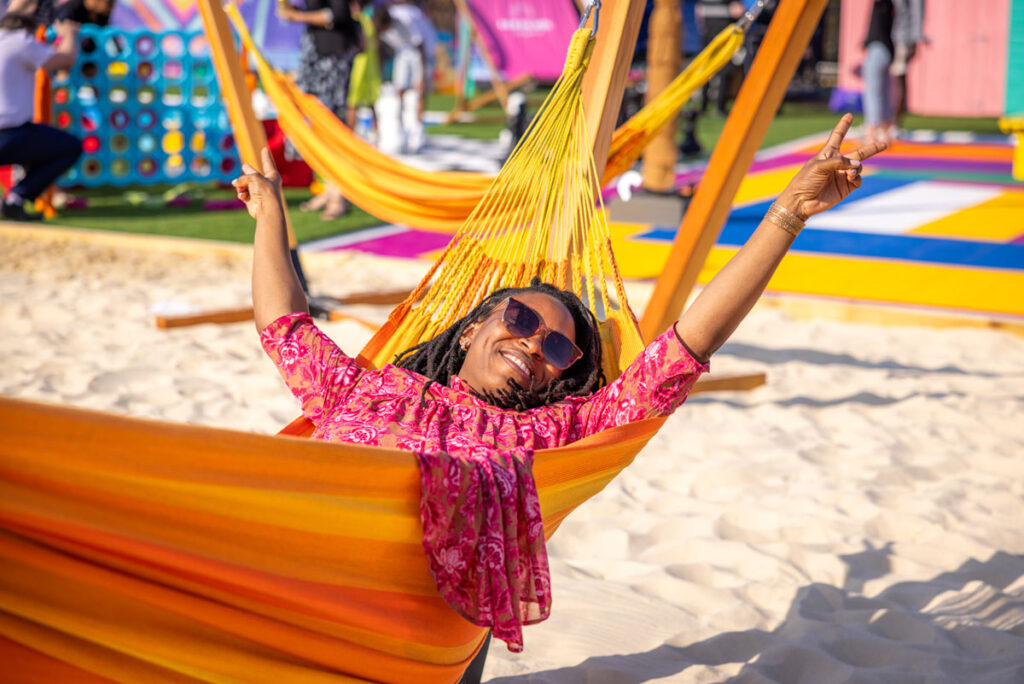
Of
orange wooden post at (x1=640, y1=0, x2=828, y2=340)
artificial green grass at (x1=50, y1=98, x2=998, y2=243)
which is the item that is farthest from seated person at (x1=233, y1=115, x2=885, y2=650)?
artificial green grass at (x1=50, y1=98, x2=998, y2=243)

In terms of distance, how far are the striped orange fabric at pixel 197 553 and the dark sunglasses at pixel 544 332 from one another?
1.70 ft

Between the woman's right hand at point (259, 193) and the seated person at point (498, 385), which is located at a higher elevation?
the woman's right hand at point (259, 193)

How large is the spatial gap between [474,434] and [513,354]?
6.6 inches

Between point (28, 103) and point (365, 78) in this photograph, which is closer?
point (28, 103)

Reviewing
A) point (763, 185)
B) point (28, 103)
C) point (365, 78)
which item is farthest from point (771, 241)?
point (763, 185)

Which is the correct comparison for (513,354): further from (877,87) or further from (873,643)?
(877,87)

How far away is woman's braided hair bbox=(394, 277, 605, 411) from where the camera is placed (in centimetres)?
171

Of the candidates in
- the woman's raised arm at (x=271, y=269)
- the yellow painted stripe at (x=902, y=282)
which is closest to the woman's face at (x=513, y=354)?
the woman's raised arm at (x=271, y=269)

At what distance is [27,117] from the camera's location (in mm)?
5633

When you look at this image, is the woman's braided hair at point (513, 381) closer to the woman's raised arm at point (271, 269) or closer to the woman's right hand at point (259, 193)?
the woman's raised arm at point (271, 269)

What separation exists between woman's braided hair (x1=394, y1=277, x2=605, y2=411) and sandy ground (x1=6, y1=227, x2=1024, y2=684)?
48 cm

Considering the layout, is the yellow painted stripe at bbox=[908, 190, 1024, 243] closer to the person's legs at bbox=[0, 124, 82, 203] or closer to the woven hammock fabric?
the woven hammock fabric

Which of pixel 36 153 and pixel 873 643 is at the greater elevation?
pixel 36 153

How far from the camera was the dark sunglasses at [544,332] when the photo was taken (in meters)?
1.70
